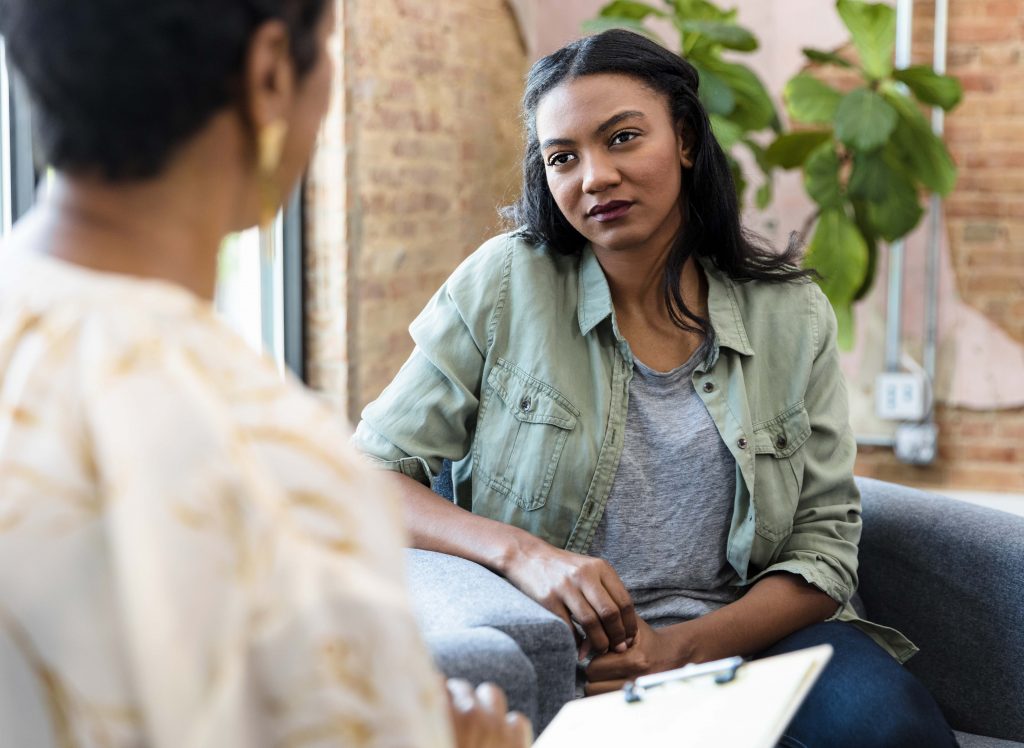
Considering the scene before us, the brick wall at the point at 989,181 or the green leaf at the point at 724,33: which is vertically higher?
the green leaf at the point at 724,33

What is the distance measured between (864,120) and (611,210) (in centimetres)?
203

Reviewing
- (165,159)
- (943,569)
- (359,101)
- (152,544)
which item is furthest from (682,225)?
(359,101)

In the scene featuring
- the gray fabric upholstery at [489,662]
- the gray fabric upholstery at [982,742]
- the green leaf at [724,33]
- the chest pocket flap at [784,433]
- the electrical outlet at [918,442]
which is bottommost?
the electrical outlet at [918,442]

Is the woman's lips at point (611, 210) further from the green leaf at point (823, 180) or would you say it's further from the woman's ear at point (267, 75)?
the green leaf at point (823, 180)

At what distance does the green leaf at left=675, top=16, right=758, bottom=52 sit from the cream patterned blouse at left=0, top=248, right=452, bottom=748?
2.94 m

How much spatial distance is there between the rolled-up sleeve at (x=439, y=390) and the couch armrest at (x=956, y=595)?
2.17 feet

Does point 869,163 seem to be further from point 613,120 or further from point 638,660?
point 638,660

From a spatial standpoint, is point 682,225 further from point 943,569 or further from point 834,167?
point 834,167

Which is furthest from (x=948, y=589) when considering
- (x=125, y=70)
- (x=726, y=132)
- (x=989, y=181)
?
(x=989, y=181)

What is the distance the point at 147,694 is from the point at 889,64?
11.4 ft

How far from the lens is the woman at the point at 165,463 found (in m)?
0.60

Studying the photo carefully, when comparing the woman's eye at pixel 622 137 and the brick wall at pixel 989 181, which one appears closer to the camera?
the woman's eye at pixel 622 137

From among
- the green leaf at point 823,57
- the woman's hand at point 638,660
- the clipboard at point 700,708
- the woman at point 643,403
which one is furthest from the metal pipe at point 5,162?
the green leaf at point 823,57

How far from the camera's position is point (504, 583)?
1.45m
